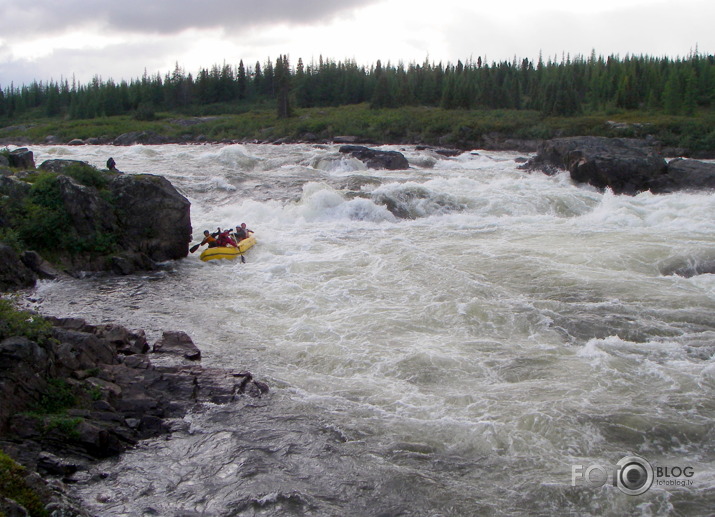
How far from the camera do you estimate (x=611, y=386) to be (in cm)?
943

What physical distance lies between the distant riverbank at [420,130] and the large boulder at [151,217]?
35.5 meters

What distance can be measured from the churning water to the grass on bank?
29.8 metres

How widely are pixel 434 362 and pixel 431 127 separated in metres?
47.0

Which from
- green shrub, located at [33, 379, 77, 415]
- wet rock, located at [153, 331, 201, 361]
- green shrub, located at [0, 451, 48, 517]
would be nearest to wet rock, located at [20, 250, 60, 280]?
wet rock, located at [153, 331, 201, 361]

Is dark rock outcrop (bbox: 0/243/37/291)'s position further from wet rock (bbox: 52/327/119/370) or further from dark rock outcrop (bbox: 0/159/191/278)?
wet rock (bbox: 52/327/119/370)

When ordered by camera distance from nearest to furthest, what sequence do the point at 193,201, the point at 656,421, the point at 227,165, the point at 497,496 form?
the point at 497,496 < the point at 656,421 < the point at 193,201 < the point at 227,165

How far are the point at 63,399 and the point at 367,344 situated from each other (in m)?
5.02

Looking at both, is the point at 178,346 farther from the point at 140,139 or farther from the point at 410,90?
the point at 410,90

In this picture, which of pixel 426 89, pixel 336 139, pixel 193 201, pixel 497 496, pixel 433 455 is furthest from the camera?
pixel 426 89

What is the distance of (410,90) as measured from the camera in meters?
81.0

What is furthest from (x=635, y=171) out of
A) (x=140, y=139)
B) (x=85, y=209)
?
(x=140, y=139)

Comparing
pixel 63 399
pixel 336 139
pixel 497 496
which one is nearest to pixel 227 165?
pixel 336 139

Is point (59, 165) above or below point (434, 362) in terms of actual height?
above

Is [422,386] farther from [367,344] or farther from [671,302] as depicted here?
[671,302]
